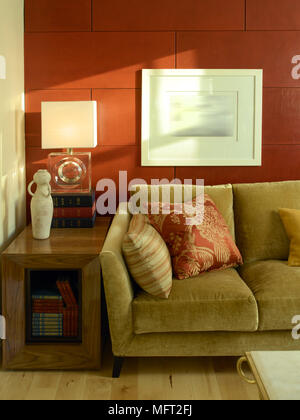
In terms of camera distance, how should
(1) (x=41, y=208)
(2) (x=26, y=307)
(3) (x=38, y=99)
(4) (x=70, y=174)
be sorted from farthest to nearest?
(3) (x=38, y=99) → (4) (x=70, y=174) → (1) (x=41, y=208) → (2) (x=26, y=307)

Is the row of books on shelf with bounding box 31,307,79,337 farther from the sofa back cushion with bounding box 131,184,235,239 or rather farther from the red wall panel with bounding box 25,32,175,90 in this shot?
the red wall panel with bounding box 25,32,175,90

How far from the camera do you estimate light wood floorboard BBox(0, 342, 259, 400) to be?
2754mm

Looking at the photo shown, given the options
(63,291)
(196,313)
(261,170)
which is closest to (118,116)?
(261,170)

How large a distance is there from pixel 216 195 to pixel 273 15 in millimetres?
1336

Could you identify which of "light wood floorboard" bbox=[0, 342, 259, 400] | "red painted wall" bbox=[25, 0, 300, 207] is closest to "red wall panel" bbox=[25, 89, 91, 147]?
"red painted wall" bbox=[25, 0, 300, 207]

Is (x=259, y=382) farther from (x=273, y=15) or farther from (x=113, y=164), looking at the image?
(x=273, y=15)

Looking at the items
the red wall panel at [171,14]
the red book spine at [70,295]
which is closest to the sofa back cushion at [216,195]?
the red book spine at [70,295]

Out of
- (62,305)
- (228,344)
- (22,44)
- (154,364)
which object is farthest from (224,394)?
(22,44)

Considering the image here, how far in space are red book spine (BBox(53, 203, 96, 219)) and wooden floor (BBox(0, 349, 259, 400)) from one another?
96cm

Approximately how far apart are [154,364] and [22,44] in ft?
7.58

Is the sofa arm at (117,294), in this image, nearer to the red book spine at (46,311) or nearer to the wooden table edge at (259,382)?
the red book spine at (46,311)

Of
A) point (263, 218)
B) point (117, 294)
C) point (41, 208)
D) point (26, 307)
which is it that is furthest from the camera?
point (263, 218)

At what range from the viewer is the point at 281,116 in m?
3.90

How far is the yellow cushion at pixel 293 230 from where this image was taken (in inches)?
130
